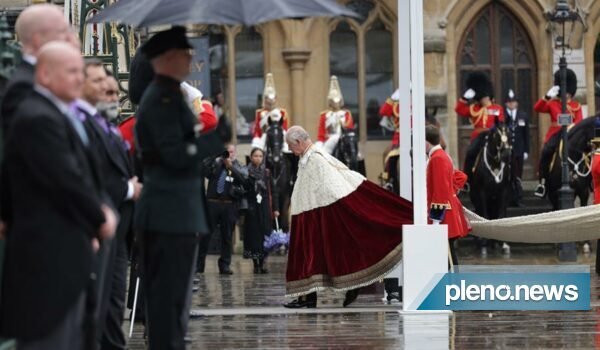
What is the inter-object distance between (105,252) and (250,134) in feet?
75.1

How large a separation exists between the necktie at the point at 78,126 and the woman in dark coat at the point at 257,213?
1434 cm

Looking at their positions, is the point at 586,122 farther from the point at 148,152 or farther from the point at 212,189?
the point at 148,152

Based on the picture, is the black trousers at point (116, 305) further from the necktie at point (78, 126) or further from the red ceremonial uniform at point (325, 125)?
the red ceremonial uniform at point (325, 125)

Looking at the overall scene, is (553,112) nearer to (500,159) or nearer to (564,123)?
(500,159)

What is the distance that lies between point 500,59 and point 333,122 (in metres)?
4.38

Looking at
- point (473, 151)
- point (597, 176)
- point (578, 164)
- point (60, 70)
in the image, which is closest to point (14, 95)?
point (60, 70)

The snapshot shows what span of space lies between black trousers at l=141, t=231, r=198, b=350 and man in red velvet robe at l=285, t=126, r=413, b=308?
6209 mm

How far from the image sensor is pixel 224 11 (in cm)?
1002

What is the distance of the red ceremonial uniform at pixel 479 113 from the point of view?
2947 cm

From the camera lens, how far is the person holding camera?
22547 mm

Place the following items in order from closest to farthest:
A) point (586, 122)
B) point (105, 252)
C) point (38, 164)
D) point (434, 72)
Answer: point (38, 164) → point (105, 252) → point (586, 122) → point (434, 72)

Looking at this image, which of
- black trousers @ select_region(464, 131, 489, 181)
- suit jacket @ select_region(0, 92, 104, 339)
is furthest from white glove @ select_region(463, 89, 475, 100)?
suit jacket @ select_region(0, 92, 104, 339)

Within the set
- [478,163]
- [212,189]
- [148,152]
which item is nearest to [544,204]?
[478,163]

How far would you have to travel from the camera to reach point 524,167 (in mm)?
32594
